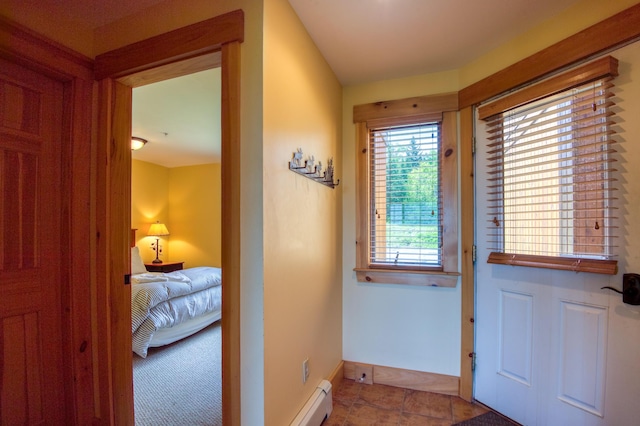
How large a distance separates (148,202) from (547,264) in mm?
5701

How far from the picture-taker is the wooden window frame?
2.07 m

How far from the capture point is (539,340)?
167 centimetres

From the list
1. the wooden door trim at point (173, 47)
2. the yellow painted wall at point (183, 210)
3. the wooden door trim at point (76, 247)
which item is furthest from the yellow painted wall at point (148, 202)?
the wooden door trim at point (173, 47)

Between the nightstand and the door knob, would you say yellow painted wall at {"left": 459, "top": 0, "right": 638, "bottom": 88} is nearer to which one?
the door knob

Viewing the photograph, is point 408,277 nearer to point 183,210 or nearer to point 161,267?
point 161,267

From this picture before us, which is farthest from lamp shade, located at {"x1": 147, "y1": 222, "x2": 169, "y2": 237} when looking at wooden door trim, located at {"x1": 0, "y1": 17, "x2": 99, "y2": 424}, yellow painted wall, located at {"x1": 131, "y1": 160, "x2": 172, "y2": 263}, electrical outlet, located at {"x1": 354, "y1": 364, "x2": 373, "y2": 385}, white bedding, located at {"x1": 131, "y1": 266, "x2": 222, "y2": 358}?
electrical outlet, located at {"x1": 354, "y1": 364, "x2": 373, "y2": 385}

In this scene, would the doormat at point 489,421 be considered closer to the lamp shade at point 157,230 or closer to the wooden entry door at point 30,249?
the wooden entry door at point 30,249

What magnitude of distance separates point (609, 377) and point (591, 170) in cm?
101

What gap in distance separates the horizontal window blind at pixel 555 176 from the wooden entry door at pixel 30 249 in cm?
252

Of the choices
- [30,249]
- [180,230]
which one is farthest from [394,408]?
[180,230]

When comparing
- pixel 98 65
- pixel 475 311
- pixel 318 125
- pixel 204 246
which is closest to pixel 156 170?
pixel 204 246

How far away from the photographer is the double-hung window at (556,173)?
1419 mm

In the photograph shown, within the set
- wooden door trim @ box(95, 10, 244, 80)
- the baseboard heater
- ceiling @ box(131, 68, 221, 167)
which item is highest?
ceiling @ box(131, 68, 221, 167)

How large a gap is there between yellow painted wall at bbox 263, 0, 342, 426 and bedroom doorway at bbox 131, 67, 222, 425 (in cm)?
82
